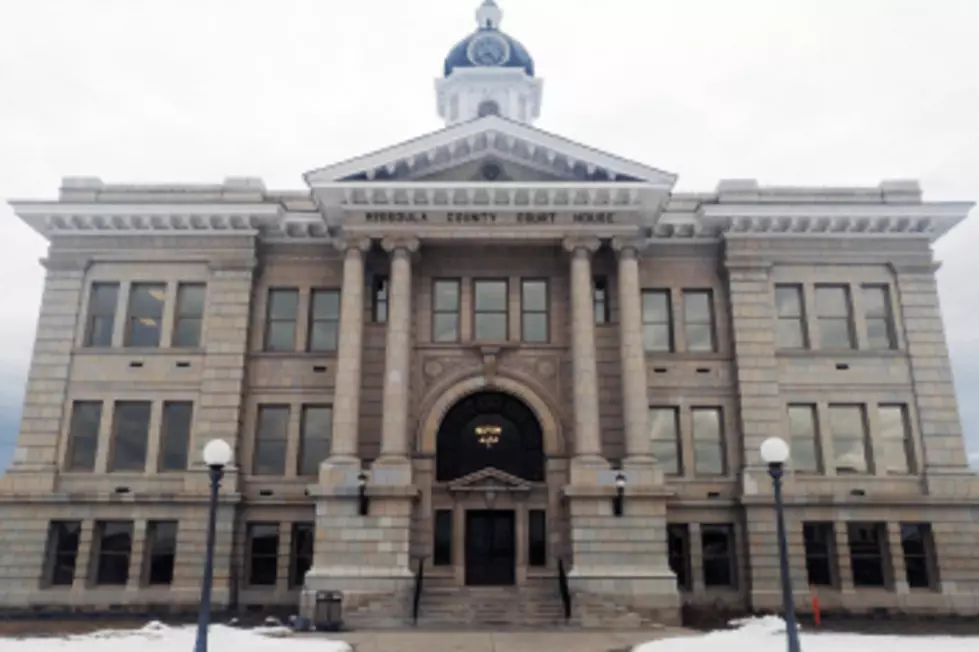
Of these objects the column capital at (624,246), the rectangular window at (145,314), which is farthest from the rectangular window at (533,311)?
the rectangular window at (145,314)

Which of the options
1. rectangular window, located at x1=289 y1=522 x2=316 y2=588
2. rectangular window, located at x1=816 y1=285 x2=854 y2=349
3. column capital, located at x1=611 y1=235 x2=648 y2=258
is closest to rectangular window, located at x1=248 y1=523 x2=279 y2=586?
rectangular window, located at x1=289 y1=522 x2=316 y2=588

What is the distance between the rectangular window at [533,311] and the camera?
25.5 meters

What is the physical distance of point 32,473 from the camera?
2380 centimetres

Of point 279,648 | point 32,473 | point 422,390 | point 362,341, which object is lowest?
point 279,648

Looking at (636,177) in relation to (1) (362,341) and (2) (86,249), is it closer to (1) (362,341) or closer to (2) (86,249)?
(1) (362,341)

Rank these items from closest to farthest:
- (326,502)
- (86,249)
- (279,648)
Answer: (279,648), (326,502), (86,249)

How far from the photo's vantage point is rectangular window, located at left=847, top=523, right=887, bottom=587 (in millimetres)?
23594

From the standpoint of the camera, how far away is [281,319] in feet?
86.1

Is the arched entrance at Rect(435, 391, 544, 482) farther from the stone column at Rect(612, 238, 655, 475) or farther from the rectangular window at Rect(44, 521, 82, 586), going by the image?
the rectangular window at Rect(44, 521, 82, 586)

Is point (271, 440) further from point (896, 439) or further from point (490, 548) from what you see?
point (896, 439)

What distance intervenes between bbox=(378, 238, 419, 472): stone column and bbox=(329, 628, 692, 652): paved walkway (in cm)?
539

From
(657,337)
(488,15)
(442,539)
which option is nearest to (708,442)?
(657,337)

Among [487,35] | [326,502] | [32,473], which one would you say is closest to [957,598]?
[326,502]

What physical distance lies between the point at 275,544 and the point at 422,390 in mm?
6676
